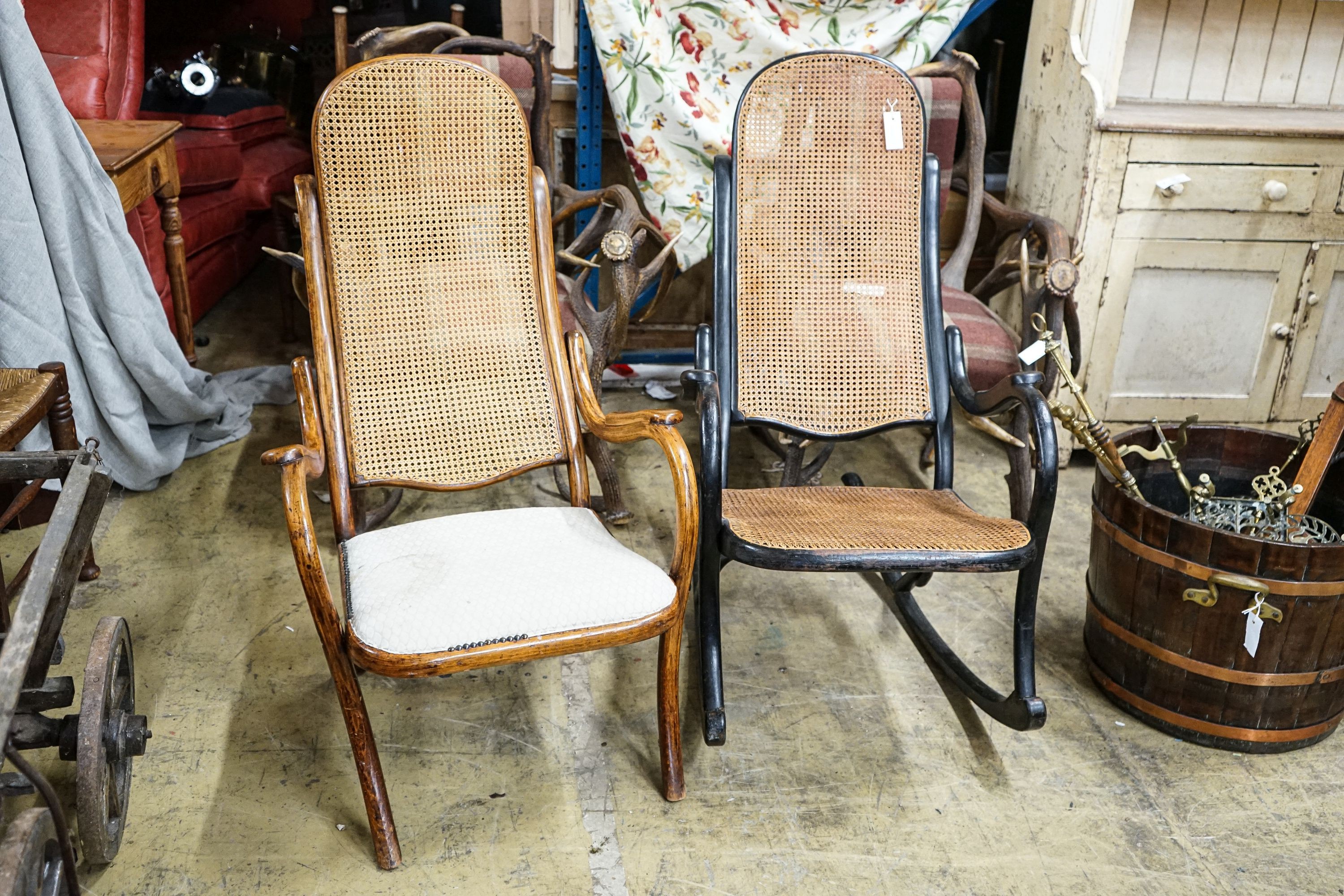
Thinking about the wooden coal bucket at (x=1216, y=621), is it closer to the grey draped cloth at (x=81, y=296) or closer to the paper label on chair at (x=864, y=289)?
the paper label on chair at (x=864, y=289)

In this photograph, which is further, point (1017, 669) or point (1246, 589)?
point (1017, 669)

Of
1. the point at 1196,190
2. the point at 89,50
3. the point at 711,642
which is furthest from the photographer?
the point at 89,50

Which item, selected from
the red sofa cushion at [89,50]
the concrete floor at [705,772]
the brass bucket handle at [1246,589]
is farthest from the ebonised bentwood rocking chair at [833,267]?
the red sofa cushion at [89,50]

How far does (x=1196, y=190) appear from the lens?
2891mm

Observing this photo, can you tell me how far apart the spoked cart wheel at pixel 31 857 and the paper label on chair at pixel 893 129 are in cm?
191

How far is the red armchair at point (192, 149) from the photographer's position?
3357 mm

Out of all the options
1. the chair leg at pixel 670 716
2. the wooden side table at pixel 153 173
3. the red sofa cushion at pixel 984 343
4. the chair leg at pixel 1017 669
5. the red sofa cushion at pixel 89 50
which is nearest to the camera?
the chair leg at pixel 670 716

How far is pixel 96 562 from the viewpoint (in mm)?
2506

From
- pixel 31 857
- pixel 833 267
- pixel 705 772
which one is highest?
pixel 833 267

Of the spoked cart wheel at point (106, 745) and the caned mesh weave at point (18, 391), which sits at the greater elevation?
the caned mesh weave at point (18, 391)

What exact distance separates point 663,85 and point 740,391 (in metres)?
1.22

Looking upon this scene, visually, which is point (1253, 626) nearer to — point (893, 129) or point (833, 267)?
point (833, 267)

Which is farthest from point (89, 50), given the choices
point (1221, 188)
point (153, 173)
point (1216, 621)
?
point (1216, 621)

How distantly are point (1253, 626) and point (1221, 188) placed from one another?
4.98 ft
